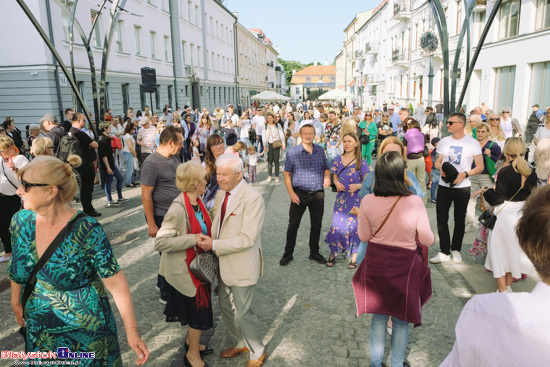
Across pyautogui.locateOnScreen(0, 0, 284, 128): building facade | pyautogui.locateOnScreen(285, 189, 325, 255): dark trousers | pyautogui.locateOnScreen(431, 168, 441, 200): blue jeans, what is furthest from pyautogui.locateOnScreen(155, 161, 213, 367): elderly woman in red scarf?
pyautogui.locateOnScreen(0, 0, 284, 128): building facade

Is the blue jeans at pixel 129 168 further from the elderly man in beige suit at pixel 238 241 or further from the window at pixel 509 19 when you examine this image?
the window at pixel 509 19

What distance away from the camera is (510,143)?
428 cm

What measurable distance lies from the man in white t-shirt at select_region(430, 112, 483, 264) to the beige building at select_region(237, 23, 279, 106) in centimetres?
4646

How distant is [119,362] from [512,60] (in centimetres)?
2126

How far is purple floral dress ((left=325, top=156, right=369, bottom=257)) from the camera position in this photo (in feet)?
16.7

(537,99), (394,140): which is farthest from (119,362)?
(537,99)

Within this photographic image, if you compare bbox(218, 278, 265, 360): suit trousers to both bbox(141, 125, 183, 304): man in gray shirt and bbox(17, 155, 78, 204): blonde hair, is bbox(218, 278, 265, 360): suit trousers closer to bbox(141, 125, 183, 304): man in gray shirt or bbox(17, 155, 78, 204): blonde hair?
bbox(141, 125, 183, 304): man in gray shirt

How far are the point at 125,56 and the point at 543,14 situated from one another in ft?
65.8

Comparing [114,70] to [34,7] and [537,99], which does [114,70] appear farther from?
[537,99]

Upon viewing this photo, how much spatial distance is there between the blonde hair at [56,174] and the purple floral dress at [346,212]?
3576 millimetres

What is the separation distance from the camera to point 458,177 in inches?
195

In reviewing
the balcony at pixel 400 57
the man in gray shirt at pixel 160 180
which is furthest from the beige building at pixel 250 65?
the man in gray shirt at pixel 160 180

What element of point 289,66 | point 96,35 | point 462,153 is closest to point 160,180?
point 462,153

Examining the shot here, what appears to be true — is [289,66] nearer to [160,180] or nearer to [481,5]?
[481,5]
